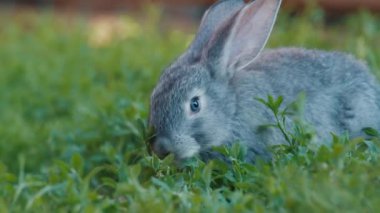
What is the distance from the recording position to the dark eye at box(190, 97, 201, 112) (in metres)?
4.82

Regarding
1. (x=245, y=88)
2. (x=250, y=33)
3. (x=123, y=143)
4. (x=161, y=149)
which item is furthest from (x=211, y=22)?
(x=161, y=149)

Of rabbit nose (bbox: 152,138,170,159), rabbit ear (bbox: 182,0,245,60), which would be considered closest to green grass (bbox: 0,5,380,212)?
rabbit nose (bbox: 152,138,170,159)

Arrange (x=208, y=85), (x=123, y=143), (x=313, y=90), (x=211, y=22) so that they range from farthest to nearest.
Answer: (x=123, y=143) < (x=211, y=22) < (x=313, y=90) < (x=208, y=85)

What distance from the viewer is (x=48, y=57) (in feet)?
26.8

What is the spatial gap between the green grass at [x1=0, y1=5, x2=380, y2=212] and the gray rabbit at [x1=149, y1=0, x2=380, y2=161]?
0.68 feet

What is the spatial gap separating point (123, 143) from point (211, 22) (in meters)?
0.97

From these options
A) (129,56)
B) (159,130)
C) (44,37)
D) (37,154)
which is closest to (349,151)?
(159,130)

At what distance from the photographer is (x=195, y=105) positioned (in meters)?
4.84

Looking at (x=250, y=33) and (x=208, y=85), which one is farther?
(x=250, y=33)

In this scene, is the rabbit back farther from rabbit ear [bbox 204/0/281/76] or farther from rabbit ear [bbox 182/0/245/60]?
rabbit ear [bbox 182/0/245/60]

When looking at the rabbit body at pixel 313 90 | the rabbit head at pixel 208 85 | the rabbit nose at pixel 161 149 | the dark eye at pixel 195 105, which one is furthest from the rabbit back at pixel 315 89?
the rabbit nose at pixel 161 149

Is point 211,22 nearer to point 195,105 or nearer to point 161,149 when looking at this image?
point 195,105

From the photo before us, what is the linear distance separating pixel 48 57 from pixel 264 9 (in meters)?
3.51

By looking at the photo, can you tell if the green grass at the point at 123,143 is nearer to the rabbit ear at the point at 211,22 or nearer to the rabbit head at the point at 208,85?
the rabbit head at the point at 208,85
